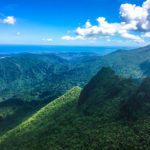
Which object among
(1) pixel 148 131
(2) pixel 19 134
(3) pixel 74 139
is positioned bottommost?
(2) pixel 19 134

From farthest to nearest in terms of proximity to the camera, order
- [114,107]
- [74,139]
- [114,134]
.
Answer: [114,107] < [74,139] < [114,134]

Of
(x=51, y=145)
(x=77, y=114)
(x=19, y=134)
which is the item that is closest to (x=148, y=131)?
(x=51, y=145)

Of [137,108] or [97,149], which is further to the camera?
[137,108]

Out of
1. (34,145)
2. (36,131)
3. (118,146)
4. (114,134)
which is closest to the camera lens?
(118,146)

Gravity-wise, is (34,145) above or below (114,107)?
below

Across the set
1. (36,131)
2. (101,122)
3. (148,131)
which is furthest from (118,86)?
(148,131)

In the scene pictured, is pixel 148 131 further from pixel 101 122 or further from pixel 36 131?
pixel 36 131
